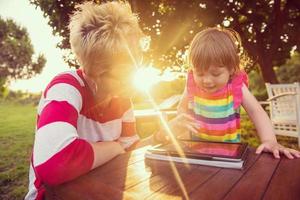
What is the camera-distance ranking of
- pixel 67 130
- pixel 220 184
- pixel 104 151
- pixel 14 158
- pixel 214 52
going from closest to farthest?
pixel 220 184 < pixel 67 130 < pixel 104 151 < pixel 214 52 < pixel 14 158

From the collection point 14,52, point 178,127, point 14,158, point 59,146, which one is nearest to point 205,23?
point 14,158

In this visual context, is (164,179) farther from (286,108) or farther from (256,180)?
(286,108)

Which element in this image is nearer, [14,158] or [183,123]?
[183,123]

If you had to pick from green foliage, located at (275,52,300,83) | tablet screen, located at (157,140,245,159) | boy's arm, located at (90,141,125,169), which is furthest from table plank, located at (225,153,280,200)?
green foliage, located at (275,52,300,83)

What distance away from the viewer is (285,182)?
4.26 feet

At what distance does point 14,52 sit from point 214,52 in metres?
31.1

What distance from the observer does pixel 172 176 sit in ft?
4.54

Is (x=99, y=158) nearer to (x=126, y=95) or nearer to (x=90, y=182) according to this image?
(x=90, y=182)

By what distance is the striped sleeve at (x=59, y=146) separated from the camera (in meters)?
1.30

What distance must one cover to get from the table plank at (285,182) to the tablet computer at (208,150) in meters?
0.20

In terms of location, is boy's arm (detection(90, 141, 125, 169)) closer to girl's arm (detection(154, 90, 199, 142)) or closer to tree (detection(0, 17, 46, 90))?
girl's arm (detection(154, 90, 199, 142))

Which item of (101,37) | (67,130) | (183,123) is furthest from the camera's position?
(183,123)

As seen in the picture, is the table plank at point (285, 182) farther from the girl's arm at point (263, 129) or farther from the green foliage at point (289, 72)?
the green foliage at point (289, 72)

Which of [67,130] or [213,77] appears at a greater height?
[213,77]
